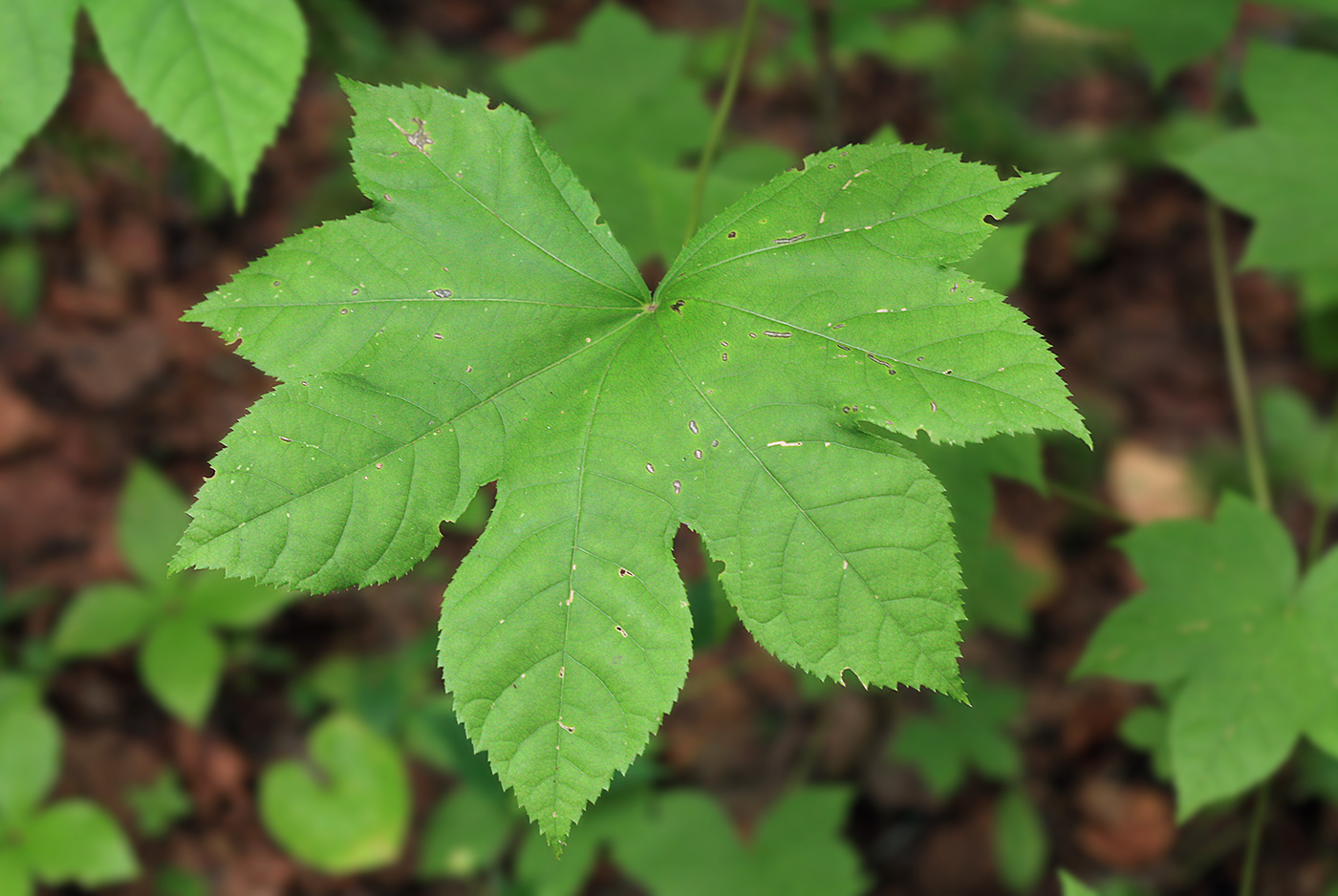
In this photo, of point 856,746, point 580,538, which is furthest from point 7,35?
point 856,746

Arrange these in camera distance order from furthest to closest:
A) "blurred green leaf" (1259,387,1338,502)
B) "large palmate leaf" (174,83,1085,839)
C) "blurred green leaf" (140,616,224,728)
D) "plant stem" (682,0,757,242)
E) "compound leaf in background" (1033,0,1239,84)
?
"blurred green leaf" (1259,387,1338,502), "blurred green leaf" (140,616,224,728), "compound leaf in background" (1033,0,1239,84), "plant stem" (682,0,757,242), "large palmate leaf" (174,83,1085,839)

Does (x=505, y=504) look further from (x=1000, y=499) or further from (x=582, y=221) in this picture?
(x=1000, y=499)

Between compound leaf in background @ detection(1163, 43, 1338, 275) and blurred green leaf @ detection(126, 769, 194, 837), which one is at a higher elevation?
compound leaf in background @ detection(1163, 43, 1338, 275)

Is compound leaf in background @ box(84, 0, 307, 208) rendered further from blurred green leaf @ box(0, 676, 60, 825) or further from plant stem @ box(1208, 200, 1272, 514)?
plant stem @ box(1208, 200, 1272, 514)

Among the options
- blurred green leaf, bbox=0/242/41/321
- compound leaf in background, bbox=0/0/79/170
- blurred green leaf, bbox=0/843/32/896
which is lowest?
blurred green leaf, bbox=0/843/32/896

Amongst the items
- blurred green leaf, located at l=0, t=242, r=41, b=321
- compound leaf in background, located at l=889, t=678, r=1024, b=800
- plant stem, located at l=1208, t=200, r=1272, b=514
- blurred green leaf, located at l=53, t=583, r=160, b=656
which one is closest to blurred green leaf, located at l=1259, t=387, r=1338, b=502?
plant stem, located at l=1208, t=200, r=1272, b=514

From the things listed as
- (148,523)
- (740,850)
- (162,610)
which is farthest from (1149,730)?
(148,523)
